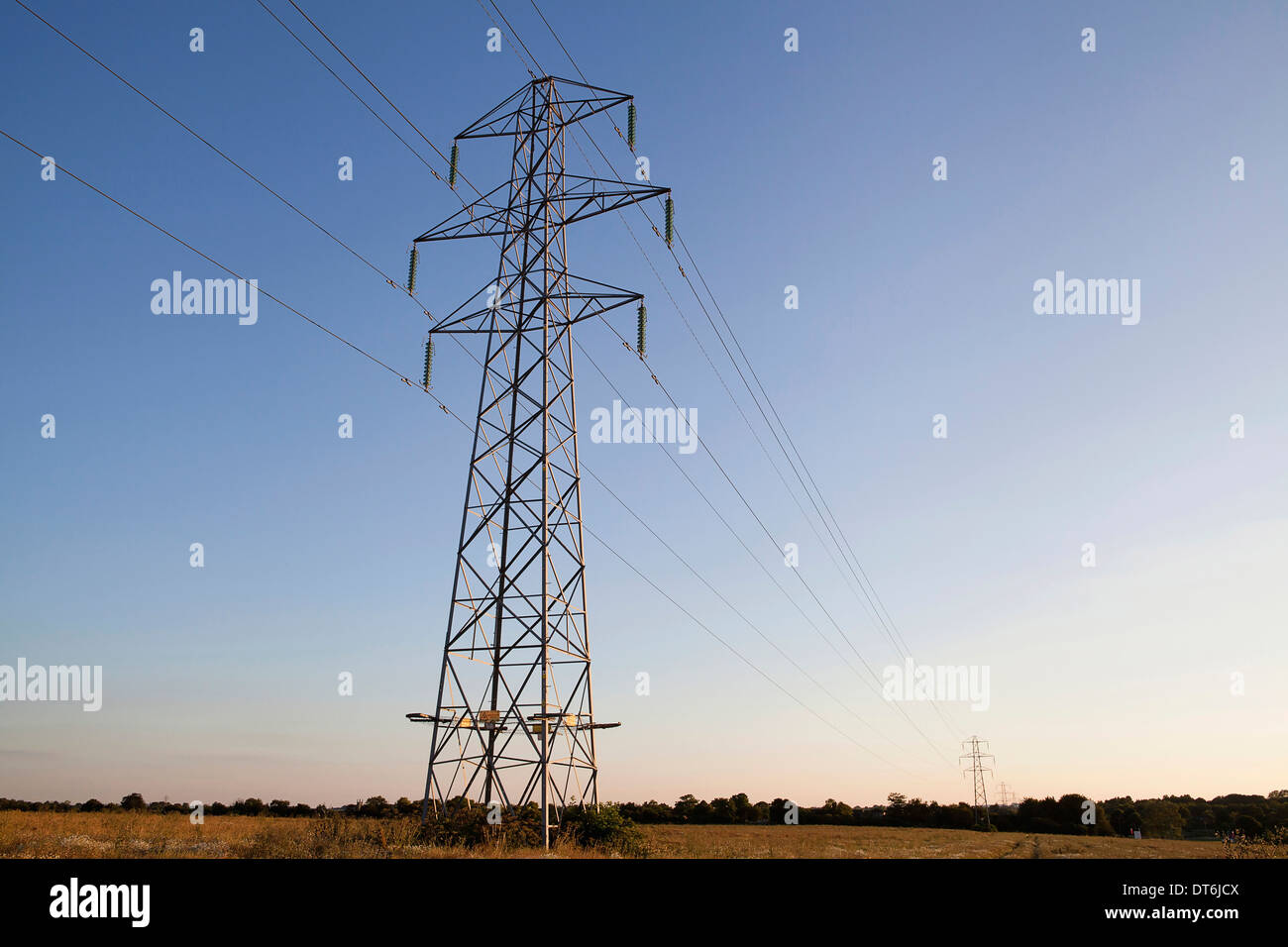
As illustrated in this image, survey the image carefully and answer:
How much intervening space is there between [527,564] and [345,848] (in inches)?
320

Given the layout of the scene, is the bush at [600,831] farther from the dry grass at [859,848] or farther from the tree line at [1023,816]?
the tree line at [1023,816]

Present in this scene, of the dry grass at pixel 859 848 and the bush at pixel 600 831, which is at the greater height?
the bush at pixel 600 831

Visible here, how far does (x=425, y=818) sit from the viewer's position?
21812 millimetres

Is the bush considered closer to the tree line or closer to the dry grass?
the dry grass

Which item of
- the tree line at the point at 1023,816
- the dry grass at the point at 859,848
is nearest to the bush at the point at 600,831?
the dry grass at the point at 859,848

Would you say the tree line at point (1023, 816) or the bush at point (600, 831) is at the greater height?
the bush at point (600, 831)

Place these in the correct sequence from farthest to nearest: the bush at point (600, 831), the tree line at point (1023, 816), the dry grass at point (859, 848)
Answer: the tree line at point (1023, 816)
the dry grass at point (859, 848)
the bush at point (600, 831)

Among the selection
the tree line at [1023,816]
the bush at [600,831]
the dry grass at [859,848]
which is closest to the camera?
the bush at [600,831]

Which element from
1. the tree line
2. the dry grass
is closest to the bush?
the dry grass

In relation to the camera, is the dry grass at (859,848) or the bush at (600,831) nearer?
the bush at (600,831)
